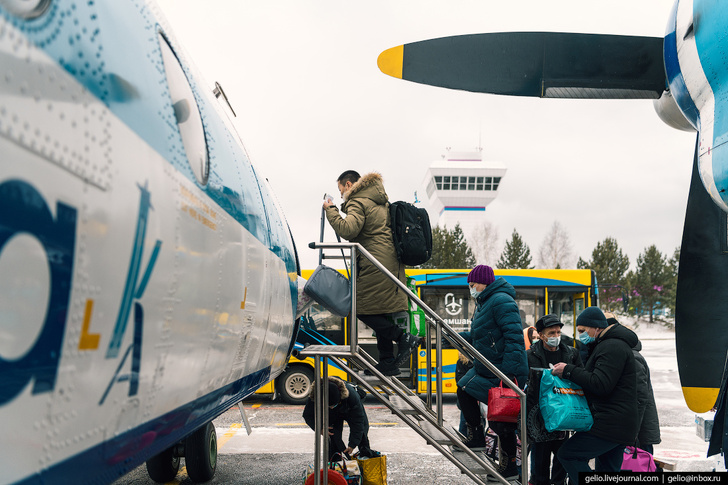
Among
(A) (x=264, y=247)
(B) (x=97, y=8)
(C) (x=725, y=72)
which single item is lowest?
(A) (x=264, y=247)

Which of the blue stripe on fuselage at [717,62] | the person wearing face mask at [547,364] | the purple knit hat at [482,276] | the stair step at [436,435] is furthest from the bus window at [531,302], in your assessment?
the blue stripe on fuselage at [717,62]

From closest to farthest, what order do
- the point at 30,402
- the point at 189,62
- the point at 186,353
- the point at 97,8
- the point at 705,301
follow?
the point at 30,402 < the point at 97,8 < the point at 186,353 < the point at 189,62 < the point at 705,301

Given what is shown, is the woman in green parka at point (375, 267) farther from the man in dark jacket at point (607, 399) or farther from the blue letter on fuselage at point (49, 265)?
the blue letter on fuselage at point (49, 265)

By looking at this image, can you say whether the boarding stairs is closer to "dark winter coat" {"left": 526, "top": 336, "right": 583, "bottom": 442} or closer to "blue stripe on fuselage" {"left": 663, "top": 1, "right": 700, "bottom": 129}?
"dark winter coat" {"left": 526, "top": 336, "right": 583, "bottom": 442}

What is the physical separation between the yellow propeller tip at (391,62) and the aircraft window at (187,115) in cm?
338

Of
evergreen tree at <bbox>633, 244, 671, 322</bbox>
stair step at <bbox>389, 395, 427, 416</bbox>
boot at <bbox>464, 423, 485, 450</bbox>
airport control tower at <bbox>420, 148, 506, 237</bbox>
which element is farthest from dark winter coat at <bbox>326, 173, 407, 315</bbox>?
airport control tower at <bbox>420, 148, 506, 237</bbox>

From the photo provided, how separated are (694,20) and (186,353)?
3744mm

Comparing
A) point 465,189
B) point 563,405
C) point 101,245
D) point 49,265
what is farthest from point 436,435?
point 465,189

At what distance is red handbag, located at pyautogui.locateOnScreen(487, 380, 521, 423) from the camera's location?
4297mm

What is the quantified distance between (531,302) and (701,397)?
6486 mm

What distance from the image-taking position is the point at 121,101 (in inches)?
58.6

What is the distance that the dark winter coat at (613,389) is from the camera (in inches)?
158

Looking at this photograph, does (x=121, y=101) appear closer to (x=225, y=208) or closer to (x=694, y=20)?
(x=225, y=208)

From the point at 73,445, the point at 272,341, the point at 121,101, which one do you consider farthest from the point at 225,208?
the point at 272,341
